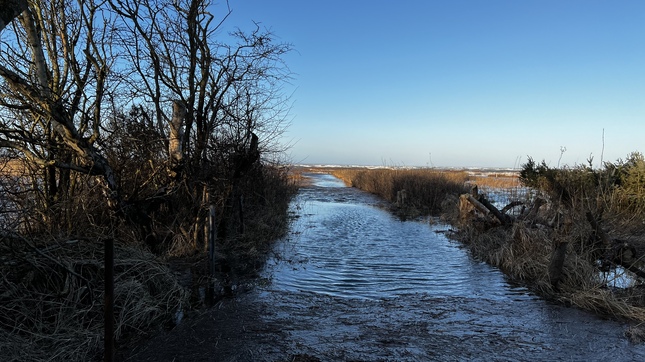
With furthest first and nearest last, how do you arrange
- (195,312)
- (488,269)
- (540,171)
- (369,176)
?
(369,176) < (540,171) < (488,269) < (195,312)

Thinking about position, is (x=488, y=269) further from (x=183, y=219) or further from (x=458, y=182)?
(x=458, y=182)

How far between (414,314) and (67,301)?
4.76 meters

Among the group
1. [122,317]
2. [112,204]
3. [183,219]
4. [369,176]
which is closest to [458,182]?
[369,176]

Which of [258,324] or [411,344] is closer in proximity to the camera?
[411,344]

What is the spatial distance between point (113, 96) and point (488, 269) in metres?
9.67

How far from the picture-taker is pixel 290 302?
256 inches

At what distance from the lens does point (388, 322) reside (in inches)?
220

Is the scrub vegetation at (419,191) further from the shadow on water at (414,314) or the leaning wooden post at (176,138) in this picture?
the leaning wooden post at (176,138)

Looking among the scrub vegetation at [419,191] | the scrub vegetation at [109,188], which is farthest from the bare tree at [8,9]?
the scrub vegetation at [419,191]

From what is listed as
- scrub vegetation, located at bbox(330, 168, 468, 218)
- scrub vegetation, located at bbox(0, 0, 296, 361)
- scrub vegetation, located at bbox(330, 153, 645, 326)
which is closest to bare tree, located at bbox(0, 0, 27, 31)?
scrub vegetation, located at bbox(0, 0, 296, 361)

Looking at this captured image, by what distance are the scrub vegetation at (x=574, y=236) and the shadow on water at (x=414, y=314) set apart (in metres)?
0.44

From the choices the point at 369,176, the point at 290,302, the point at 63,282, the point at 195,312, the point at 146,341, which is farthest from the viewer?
the point at 369,176

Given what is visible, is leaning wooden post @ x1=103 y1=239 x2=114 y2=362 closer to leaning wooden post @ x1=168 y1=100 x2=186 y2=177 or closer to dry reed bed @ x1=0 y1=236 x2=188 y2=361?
dry reed bed @ x1=0 y1=236 x2=188 y2=361

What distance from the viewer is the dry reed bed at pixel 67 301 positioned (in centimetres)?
423
